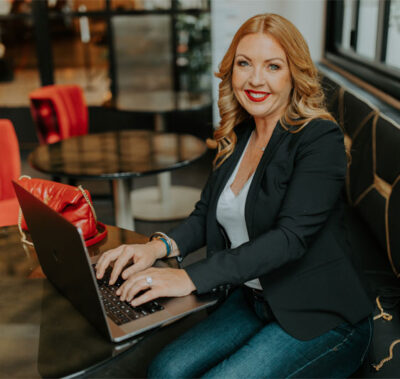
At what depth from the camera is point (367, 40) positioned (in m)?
3.91

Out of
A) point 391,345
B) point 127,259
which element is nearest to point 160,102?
point 127,259

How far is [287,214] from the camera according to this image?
4.65ft

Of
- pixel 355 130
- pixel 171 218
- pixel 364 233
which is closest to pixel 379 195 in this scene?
pixel 364 233

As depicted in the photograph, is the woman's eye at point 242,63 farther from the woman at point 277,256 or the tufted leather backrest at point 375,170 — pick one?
the tufted leather backrest at point 375,170

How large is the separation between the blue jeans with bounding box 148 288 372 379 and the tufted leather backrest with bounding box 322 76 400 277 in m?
0.51

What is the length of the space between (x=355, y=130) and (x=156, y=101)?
2325 millimetres

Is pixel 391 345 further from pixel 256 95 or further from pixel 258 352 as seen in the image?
pixel 256 95

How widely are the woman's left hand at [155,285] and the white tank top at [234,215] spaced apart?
327mm

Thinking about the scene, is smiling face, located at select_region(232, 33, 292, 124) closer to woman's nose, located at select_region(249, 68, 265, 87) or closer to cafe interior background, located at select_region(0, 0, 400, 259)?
woman's nose, located at select_region(249, 68, 265, 87)

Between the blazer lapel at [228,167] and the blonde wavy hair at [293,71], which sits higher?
the blonde wavy hair at [293,71]

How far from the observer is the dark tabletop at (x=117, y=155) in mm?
2682

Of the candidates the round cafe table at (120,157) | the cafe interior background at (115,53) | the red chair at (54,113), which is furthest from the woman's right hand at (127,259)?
the cafe interior background at (115,53)

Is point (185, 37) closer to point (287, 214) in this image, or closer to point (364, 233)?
point (364, 233)

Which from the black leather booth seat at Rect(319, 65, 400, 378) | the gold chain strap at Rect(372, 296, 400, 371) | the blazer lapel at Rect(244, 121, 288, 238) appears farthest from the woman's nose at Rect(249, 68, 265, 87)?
the gold chain strap at Rect(372, 296, 400, 371)
